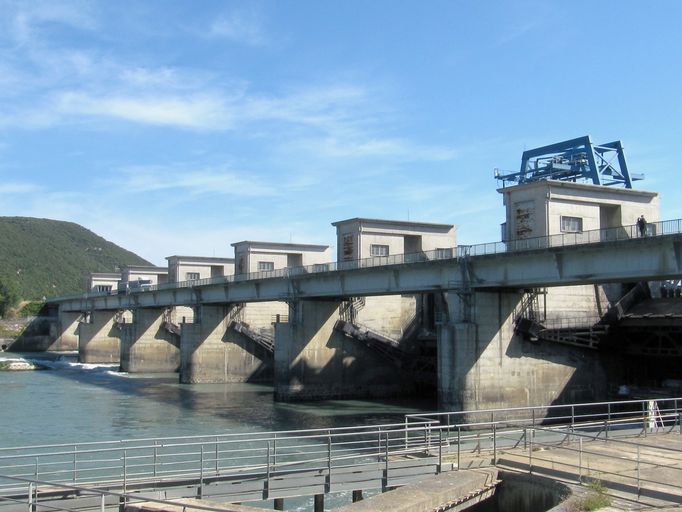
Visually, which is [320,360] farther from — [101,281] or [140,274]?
[101,281]

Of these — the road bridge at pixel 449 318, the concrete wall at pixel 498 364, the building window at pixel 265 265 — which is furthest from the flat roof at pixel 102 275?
the concrete wall at pixel 498 364

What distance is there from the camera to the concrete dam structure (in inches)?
1348

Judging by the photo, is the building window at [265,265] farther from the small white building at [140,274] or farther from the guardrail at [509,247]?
the small white building at [140,274]

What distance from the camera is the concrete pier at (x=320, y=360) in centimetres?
4838

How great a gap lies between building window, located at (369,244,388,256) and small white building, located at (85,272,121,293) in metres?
67.2

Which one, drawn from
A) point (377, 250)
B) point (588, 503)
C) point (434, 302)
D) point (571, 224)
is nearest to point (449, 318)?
point (571, 224)

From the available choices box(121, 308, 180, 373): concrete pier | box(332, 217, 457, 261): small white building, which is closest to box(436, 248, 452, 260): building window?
box(332, 217, 457, 261): small white building

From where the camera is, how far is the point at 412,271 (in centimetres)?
4016

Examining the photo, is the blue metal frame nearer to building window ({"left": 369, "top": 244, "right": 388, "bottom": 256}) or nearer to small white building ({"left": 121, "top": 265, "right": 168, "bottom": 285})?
building window ({"left": 369, "top": 244, "right": 388, "bottom": 256})

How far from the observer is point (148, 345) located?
239ft

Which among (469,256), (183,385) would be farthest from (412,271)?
(183,385)

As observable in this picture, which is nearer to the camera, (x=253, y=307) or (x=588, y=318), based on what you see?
(x=588, y=318)

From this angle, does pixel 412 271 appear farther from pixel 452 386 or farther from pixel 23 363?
pixel 23 363

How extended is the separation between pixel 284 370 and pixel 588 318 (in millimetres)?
18837
